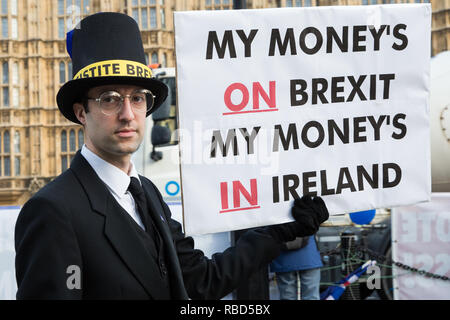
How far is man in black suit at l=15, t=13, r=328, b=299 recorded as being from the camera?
1413 millimetres

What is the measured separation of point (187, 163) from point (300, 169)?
43cm

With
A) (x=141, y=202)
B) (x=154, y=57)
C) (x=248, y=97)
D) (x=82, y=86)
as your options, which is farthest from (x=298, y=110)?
(x=154, y=57)

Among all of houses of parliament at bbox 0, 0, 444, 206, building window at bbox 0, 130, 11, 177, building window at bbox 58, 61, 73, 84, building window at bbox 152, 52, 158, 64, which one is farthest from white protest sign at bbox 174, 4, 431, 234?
building window at bbox 58, 61, 73, 84

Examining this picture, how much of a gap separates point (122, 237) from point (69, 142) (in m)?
27.1

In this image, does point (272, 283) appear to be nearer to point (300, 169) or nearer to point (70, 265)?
point (300, 169)

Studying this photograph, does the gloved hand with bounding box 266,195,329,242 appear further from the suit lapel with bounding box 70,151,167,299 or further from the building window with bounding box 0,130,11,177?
the building window with bounding box 0,130,11,177

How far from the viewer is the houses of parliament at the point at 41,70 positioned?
26.8 m

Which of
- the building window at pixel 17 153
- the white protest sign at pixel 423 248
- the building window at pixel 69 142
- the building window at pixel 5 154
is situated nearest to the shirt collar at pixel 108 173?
the white protest sign at pixel 423 248

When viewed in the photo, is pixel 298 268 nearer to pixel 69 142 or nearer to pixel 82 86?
pixel 82 86

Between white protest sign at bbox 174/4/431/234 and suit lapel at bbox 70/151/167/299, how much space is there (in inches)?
17.8

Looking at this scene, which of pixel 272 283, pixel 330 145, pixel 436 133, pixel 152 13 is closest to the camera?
pixel 330 145

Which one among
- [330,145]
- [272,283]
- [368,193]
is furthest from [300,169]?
[272,283]
